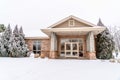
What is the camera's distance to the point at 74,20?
17625mm

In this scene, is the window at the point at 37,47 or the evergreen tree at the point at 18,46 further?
the window at the point at 37,47

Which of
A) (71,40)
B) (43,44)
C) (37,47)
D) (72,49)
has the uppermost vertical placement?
(71,40)

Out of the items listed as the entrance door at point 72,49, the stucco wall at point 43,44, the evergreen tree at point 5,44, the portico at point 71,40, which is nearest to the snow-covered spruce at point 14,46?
the evergreen tree at point 5,44

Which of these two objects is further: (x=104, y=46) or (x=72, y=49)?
(x=104, y=46)

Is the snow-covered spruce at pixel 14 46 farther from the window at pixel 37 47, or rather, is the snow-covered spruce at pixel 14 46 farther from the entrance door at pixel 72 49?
the entrance door at pixel 72 49

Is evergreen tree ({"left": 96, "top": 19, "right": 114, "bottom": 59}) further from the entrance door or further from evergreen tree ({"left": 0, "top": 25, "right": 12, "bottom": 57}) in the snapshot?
evergreen tree ({"left": 0, "top": 25, "right": 12, "bottom": 57})

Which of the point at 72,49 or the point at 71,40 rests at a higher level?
the point at 71,40

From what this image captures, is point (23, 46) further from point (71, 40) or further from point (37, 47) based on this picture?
point (71, 40)
